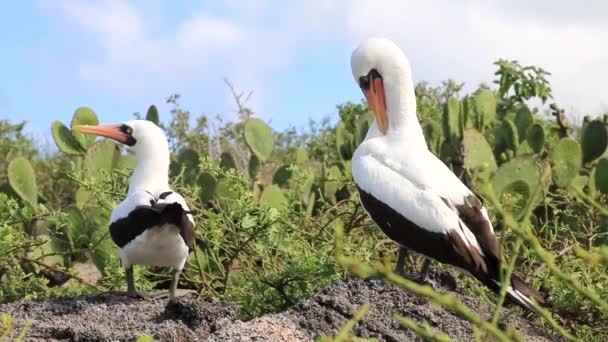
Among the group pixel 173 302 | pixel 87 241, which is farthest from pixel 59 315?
pixel 87 241

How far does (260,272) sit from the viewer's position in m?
6.10

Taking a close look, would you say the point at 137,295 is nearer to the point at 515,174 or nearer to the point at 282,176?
the point at 515,174

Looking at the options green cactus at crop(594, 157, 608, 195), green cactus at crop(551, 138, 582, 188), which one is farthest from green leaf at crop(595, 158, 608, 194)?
green cactus at crop(551, 138, 582, 188)

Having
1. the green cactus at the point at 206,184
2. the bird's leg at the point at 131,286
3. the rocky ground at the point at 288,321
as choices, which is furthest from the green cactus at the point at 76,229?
the rocky ground at the point at 288,321

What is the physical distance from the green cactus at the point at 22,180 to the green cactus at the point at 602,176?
3.83 m

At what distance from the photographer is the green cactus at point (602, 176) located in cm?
782

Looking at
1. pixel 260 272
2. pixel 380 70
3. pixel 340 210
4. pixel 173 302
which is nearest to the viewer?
pixel 173 302

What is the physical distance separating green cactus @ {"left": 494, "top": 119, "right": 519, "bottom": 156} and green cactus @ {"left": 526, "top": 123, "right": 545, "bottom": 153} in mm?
160

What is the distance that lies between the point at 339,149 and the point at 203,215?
2.80 metres

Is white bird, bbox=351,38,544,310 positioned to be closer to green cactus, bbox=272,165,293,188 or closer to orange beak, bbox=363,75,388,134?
orange beak, bbox=363,75,388,134

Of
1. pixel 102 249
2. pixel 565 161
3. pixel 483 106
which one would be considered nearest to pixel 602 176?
pixel 565 161

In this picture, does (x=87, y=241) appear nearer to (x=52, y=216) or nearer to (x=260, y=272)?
(x=52, y=216)

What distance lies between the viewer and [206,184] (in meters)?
7.29

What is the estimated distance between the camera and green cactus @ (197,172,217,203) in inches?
286
